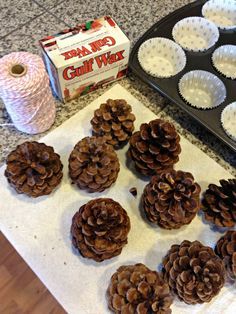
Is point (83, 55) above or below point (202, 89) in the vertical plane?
A: above

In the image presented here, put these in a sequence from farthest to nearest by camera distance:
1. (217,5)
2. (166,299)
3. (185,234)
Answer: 1. (217,5)
2. (185,234)
3. (166,299)

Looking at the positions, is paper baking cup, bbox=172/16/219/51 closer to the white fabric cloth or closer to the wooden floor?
the white fabric cloth

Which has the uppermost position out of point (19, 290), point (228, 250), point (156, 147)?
point (156, 147)

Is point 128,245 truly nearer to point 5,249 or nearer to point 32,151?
point 32,151

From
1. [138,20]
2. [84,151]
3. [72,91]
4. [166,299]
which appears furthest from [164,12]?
[166,299]

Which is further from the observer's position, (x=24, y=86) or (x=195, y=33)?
(x=195, y=33)

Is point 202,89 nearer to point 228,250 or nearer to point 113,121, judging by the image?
point 113,121

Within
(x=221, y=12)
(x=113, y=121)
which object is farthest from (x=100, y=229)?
(x=221, y=12)
